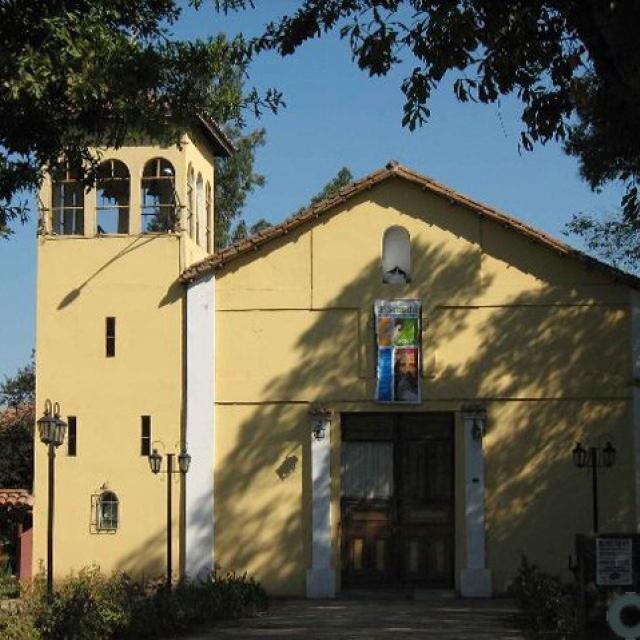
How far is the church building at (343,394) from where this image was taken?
25984mm

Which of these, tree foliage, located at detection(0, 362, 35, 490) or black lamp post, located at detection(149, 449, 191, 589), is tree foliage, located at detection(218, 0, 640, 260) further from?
tree foliage, located at detection(0, 362, 35, 490)

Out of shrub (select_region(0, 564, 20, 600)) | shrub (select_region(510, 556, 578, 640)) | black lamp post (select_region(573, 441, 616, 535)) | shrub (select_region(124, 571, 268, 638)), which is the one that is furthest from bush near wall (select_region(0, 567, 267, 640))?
black lamp post (select_region(573, 441, 616, 535))

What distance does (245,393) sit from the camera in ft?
87.0

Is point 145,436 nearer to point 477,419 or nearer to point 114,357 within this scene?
point 114,357

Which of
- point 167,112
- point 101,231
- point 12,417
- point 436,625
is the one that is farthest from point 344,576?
point 12,417

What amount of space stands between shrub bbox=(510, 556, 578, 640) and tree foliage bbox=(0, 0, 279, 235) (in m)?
7.15

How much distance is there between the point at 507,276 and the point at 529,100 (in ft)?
48.2

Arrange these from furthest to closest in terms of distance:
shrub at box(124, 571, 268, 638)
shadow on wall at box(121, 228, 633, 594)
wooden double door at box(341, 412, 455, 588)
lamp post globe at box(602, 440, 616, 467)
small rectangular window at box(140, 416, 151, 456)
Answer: small rectangular window at box(140, 416, 151, 456), wooden double door at box(341, 412, 455, 588), shadow on wall at box(121, 228, 633, 594), lamp post globe at box(602, 440, 616, 467), shrub at box(124, 571, 268, 638)

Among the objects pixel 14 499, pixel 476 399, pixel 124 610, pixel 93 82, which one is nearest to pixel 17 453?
pixel 14 499

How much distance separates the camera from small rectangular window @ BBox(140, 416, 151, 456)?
26484mm

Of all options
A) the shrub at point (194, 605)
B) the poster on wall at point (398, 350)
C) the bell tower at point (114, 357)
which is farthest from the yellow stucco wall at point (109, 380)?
the poster on wall at point (398, 350)

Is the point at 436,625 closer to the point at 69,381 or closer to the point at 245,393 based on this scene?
the point at 245,393

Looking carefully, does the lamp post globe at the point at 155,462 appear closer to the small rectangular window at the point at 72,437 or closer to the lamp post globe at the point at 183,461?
the lamp post globe at the point at 183,461

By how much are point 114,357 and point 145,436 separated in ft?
5.44
